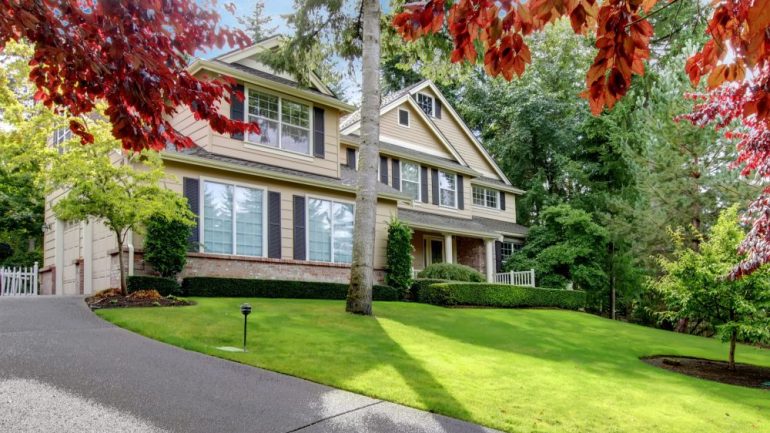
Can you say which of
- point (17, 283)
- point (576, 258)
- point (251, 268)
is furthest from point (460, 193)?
point (17, 283)

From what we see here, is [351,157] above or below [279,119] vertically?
below

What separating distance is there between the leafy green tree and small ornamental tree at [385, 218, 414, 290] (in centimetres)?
797

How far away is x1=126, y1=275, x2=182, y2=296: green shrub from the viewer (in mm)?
11797

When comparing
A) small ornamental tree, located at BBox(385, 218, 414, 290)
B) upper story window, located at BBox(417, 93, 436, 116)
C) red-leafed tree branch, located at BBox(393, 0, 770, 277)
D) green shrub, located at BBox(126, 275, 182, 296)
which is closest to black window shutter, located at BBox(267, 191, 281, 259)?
green shrub, located at BBox(126, 275, 182, 296)

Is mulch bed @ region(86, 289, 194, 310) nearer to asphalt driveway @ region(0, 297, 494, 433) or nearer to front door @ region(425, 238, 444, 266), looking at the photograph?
asphalt driveway @ region(0, 297, 494, 433)

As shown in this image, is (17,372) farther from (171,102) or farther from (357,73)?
(357,73)

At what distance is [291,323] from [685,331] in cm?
1583

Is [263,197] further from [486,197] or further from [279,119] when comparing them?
[486,197]

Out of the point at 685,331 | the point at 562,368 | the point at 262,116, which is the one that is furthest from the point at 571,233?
the point at 562,368

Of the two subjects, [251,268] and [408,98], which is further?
[408,98]

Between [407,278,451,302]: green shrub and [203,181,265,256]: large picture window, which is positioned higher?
[203,181,265,256]: large picture window

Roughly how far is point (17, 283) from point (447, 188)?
15.7 meters

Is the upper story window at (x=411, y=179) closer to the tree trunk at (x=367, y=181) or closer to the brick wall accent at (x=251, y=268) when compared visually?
the brick wall accent at (x=251, y=268)

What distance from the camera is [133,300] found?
1100cm
